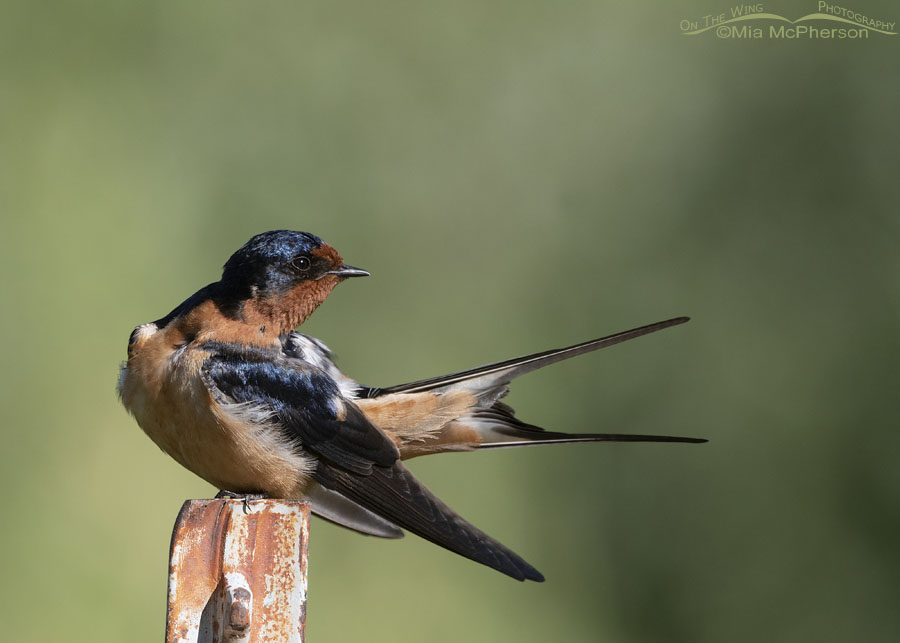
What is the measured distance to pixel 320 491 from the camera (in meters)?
A: 2.47

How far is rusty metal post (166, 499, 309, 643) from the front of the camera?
1584mm

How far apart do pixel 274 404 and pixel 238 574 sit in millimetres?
823

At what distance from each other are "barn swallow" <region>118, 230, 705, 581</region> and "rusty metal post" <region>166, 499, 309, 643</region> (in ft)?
2.07

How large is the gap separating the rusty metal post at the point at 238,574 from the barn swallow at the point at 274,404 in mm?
632

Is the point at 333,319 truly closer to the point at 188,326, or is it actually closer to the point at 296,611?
the point at 188,326

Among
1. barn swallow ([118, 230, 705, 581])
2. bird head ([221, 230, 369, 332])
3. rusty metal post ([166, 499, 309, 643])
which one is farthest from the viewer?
bird head ([221, 230, 369, 332])

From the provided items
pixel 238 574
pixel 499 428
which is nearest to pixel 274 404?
pixel 499 428

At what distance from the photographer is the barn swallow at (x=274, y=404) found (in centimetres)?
231

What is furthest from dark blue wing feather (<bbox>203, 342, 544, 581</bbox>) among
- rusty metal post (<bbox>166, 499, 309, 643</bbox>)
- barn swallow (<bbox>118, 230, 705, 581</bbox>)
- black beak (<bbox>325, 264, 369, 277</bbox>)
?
rusty metal post (<bbox>166, 499, 309, 643</bbox>)

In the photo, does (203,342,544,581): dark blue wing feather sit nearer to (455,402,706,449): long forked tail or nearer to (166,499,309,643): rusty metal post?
(455,402,706,449): long forked tail

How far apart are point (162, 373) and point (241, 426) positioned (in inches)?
9.0

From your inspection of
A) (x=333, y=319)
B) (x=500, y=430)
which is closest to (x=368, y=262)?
(x=333, y=319)

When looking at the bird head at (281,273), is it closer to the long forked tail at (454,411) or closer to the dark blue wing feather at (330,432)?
the dark blue wing feather at (330,432)

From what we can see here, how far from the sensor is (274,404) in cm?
241
